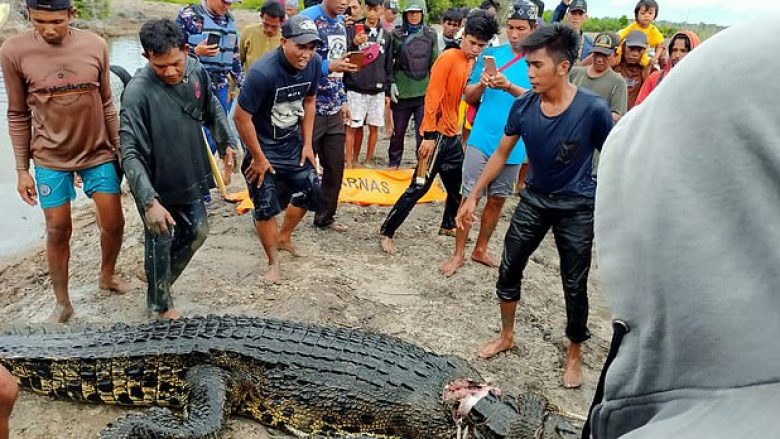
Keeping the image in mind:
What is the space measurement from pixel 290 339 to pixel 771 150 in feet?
9.53

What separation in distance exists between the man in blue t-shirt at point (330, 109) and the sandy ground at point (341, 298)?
343mm

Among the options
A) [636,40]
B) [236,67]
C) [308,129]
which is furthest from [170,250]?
[636,40]

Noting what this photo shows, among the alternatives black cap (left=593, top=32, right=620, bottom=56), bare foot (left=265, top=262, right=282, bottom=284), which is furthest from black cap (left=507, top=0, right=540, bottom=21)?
bare foot (left=265, top=262, right=282, bottom=284)

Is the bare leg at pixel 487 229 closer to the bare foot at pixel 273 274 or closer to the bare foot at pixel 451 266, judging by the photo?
the bare foot at pixel 451 266

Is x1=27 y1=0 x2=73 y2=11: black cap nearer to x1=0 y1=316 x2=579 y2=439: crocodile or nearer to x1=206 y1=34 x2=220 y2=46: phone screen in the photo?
x1=0 y1=316 x2=579 y2=439: crocodile

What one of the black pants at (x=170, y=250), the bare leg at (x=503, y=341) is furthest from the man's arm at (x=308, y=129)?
the bare leg at (x=503, y=341)

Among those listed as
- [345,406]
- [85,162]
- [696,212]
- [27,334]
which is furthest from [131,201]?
[696,212]

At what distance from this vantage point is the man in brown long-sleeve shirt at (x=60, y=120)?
3422 millimetres

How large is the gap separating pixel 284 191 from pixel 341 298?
106cm

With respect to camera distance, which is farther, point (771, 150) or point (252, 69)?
point (252, 69)

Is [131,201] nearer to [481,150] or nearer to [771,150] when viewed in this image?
[481,150]

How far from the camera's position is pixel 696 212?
542 millimetres

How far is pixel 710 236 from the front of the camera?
54 centimetres

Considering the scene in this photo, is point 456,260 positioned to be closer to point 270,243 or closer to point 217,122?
point 270,243
